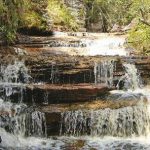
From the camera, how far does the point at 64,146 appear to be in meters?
12.8

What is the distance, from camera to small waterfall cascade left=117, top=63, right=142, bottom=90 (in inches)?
694

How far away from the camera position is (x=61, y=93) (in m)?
14.6

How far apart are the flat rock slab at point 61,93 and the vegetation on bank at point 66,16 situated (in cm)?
308

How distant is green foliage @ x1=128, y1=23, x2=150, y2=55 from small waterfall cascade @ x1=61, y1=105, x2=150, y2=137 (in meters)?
5.32

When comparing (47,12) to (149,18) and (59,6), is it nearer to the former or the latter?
(59,6)

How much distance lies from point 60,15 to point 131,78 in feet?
33.4

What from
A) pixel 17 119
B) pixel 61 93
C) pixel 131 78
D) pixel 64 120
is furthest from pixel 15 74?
pixel 131 78

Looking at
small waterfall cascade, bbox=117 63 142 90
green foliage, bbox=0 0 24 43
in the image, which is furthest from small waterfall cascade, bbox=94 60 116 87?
green foliage, bbox=0 0 24 43

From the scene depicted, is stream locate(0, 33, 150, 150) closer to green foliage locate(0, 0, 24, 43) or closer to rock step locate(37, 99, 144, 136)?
rock step locate(37, 99, 144, 136)

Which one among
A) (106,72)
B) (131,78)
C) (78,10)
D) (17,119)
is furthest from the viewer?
(78,10)

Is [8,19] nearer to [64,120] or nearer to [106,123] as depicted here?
[64,120]

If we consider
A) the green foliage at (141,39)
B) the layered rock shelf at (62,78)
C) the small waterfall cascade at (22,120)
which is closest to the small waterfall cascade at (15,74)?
the layered rock shelf at (62,78)

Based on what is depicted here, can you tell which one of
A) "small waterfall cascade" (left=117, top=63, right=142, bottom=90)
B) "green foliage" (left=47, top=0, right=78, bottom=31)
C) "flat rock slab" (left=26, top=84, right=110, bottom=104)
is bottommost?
"flat rock slab" (left=26, top=84, right=110, bottom=104)

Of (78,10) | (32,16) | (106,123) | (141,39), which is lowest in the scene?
(106,123)
